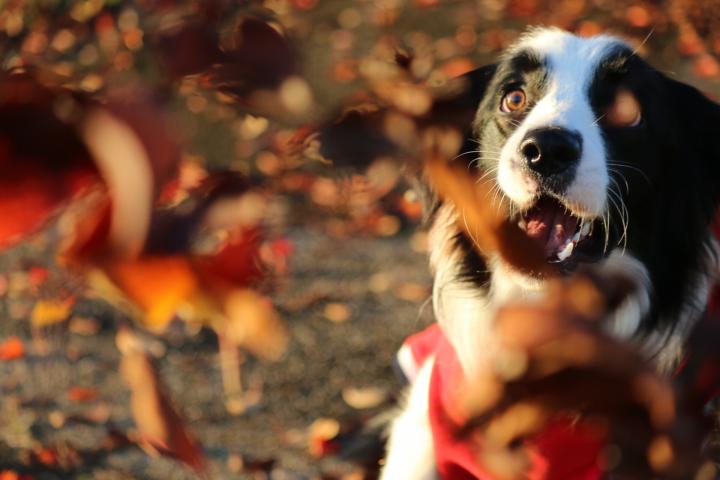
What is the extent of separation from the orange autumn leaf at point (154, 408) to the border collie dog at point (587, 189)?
0.92 metres

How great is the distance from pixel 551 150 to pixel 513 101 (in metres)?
0.27

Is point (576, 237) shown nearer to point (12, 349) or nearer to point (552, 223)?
point (552, 223)

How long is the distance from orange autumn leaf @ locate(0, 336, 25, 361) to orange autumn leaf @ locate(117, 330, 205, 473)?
317 centimetres

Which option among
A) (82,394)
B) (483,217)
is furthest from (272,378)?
(483,217)

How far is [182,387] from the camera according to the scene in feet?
10.5

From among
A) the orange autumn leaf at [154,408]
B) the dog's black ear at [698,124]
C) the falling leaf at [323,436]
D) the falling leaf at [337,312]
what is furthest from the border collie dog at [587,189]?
the falling leaf at [337,312]

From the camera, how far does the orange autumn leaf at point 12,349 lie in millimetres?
3455

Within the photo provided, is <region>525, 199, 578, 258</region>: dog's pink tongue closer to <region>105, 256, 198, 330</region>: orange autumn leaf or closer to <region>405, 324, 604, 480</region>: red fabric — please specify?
<region>405, 324, 604, 480</region>: red fabric

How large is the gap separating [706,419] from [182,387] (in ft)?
9.26

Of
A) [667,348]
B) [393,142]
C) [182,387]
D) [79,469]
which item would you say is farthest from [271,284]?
[182,387]


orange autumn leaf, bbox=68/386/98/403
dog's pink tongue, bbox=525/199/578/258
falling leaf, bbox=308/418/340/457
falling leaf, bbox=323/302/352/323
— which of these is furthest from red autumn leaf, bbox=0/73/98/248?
falling leaf, bbox=323/302/352/323

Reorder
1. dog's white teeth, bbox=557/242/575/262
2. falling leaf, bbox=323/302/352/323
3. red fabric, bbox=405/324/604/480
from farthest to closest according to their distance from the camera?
falling leaf, bbox=323/302/352/323 < red fabric, bbox=405/324/604/480 < dog's white teeth, bbox=557/242/575/262

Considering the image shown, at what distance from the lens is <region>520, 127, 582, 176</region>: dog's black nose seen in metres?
1.51

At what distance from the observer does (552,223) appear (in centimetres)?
161
